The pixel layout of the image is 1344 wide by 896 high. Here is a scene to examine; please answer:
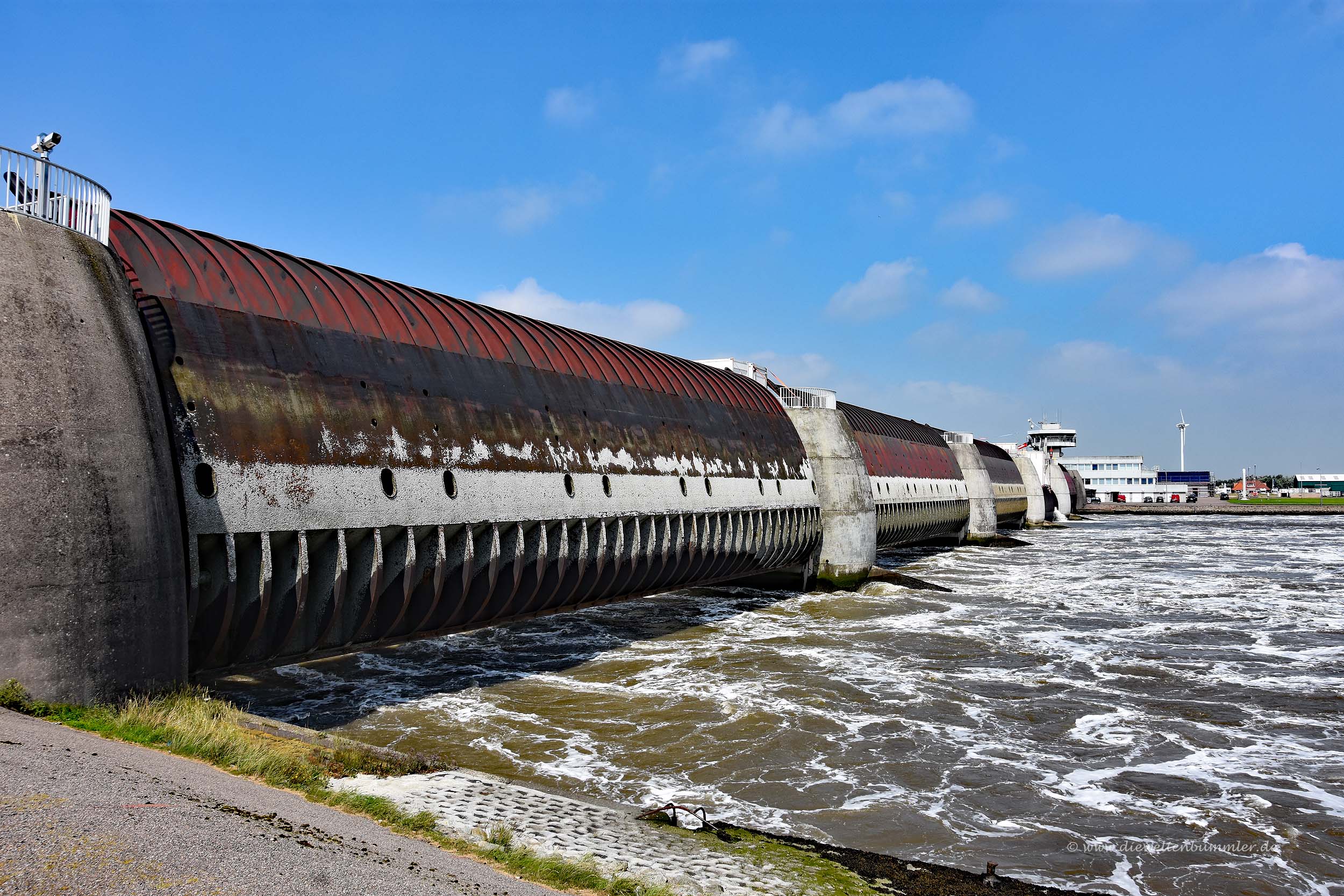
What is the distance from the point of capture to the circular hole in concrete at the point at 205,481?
16125 mm

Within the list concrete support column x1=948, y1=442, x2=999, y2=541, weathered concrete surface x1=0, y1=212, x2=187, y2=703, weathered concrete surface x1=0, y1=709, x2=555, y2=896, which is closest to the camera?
weathered concrete surface x1=0, y1=709, x2=555, y2=896

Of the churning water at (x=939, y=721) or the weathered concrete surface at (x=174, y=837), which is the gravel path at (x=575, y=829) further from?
the churning water at (x=939, y=721)

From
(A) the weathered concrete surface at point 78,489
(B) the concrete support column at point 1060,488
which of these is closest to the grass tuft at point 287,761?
(A) the weathered concrete surface at point 78,489

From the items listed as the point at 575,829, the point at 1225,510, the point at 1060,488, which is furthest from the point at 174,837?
the point at 1225,510

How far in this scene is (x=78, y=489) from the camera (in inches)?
519

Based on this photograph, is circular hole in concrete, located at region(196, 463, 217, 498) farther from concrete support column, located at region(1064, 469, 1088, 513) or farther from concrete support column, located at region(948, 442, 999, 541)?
concrete support column, located at region(1064, 469, 1088, 513)

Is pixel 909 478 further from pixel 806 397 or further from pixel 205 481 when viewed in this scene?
pixel 205 481

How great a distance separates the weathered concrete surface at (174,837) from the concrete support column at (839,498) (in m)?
36.6

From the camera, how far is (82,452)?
13.4 m

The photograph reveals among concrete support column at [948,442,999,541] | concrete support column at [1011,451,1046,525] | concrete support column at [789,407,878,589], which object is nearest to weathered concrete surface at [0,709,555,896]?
concrete support column at [789,407,878,589]

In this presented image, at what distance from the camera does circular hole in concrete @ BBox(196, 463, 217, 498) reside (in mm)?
16125

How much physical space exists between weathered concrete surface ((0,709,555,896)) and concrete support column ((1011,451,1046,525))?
369 ft

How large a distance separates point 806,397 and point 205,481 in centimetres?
3802

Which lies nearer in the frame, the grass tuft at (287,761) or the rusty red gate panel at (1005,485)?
the grass tuft at (287,761)
